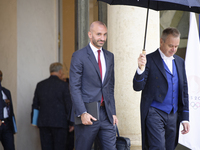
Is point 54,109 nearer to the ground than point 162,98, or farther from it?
nearer to the ground

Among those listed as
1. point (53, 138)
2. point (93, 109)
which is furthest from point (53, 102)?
point (93, 109)

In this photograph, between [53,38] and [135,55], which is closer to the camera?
[135,55]

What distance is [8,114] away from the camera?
608 cm

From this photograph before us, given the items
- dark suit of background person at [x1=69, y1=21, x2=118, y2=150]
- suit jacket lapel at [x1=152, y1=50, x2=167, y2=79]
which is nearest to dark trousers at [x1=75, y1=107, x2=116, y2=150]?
dark suit of background person at [x1=69, y1=21, x2=118, y2=150]

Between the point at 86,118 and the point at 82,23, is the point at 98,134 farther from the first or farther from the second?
the point at 82,23

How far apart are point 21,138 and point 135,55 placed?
10.9 feet

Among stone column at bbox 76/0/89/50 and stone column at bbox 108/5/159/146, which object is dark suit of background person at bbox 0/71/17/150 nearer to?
stone column at bbox 76/0/89/50

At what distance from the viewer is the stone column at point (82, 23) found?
20.5 ft

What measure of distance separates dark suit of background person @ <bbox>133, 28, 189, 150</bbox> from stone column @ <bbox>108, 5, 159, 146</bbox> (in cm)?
90

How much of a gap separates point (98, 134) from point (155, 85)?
814mm

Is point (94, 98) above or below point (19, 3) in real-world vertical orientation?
below

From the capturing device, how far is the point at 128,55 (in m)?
5.13

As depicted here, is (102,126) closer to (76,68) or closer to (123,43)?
(76,68)

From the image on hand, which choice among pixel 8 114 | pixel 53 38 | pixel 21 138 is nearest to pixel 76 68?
pixel 8 114
